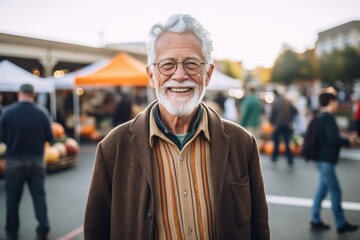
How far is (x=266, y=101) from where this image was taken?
2119 cm

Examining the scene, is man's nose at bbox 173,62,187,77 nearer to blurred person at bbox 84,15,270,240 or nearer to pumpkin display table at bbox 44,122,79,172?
blurred person at bbox 84,15,270,240

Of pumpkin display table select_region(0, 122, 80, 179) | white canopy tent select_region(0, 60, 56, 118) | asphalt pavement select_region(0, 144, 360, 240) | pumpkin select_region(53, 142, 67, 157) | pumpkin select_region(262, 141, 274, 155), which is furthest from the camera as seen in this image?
pumpkin select_region(262, 141, 274, 155)

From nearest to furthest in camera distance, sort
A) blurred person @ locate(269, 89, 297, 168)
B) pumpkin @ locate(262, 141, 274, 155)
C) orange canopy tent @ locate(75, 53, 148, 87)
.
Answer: blurred person @ locate(269, 89, 297, 168) < pumpkin @ locate(262, 141, 274, 155) < orange canopy tent @ locate(75, 53, 148, 87)

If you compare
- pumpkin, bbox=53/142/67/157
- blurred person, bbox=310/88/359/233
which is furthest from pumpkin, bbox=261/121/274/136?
pumpkin, bbox=53/142/67/157

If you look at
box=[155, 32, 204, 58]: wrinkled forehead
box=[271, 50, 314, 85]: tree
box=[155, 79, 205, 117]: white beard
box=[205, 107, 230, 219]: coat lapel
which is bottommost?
box=[205, 107, 230, 219]: coat lapel

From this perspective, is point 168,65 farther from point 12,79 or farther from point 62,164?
point 12,79

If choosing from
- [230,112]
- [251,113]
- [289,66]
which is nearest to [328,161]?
[251,113]

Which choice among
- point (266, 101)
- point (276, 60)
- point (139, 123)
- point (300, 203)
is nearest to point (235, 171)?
point (139, 123)

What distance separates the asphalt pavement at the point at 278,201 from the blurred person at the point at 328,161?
6.1 inches

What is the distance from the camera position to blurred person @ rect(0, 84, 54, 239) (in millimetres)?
4207

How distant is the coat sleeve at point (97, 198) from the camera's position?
176 cm

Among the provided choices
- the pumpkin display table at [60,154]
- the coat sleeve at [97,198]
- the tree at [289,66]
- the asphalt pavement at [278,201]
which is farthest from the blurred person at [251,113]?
the tree at [289,66]

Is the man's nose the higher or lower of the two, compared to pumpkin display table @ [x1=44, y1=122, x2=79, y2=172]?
higher

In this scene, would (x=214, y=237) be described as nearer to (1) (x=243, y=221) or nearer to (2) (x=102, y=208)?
(1) (x=243, y=221)
